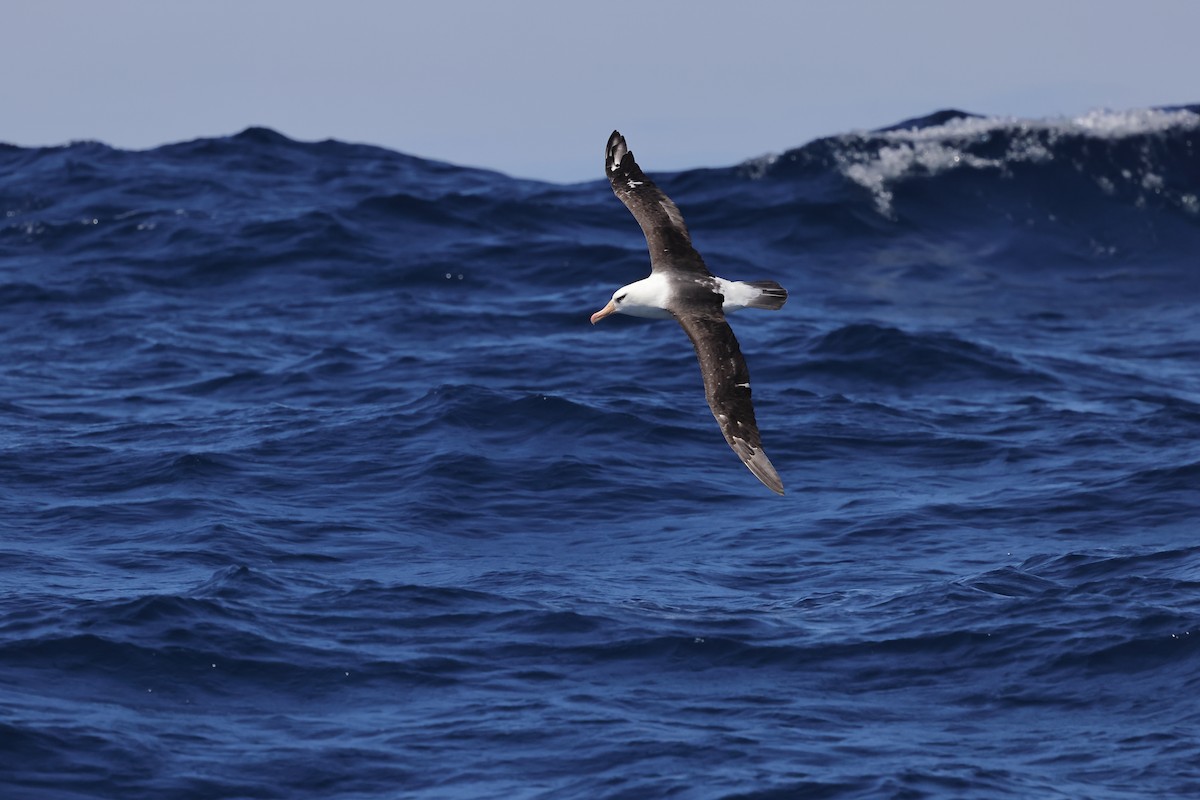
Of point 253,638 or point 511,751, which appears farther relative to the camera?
point 253,638

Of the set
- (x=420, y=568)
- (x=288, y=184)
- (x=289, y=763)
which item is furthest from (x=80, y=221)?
(x=289, y=763)

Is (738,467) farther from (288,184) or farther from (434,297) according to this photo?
(288,184)

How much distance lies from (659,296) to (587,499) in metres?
3.98

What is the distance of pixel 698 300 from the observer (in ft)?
47.0

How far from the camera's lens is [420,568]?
15.5 meters

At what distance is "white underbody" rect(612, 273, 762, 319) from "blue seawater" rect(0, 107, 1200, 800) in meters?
2.49

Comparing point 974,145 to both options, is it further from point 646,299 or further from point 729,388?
point 729,388

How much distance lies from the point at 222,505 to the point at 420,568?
290 cm

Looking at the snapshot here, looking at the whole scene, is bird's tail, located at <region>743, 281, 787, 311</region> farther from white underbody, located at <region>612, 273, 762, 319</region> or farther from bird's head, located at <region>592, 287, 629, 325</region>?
bird's head, located at <region>592, 287, 629, 325</region>

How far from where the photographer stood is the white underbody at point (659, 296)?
14.3 metres

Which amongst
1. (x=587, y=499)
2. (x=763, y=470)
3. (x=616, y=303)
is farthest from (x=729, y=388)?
(x=587, y=499)

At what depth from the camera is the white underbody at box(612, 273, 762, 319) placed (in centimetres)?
1432

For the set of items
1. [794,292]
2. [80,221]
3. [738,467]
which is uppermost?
[80,221]

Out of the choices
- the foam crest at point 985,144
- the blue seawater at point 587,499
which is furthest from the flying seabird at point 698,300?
the foam crest at point 985,144
